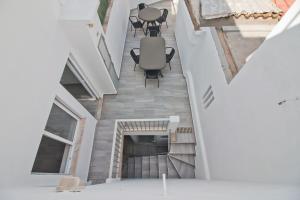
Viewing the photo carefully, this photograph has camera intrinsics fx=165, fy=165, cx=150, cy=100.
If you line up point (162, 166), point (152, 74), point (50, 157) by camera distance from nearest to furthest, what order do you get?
1. point (50, 157)
2. point (162, 166)
3. point (152, 74)

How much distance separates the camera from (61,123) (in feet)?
10.5

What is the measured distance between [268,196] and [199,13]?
450cm

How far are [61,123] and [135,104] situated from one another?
267 centimetres

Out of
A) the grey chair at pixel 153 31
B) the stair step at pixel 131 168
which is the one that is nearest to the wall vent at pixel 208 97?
the stair step at pixel 131 168

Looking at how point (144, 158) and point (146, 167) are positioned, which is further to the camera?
point (144, 158)

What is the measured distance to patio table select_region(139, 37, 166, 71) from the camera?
221 inches

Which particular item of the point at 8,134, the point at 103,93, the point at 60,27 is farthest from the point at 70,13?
the point at 103,93

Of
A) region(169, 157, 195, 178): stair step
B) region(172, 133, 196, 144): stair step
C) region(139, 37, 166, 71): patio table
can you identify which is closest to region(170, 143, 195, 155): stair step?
region(172, 133, 196, 144): stair step

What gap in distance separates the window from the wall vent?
10.3 ft

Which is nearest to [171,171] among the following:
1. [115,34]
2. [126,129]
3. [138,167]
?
[138,167]

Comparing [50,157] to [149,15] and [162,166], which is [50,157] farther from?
[149,15]

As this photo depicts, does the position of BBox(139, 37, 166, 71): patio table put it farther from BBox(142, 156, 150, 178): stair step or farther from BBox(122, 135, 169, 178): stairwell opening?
BBox(142, 156, 150, 178): stair step

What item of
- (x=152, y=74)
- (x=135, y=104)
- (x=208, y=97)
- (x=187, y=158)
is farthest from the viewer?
(x=152, y=74)

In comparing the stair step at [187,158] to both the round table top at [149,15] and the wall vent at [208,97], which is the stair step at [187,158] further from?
the round table top at [149,15]
